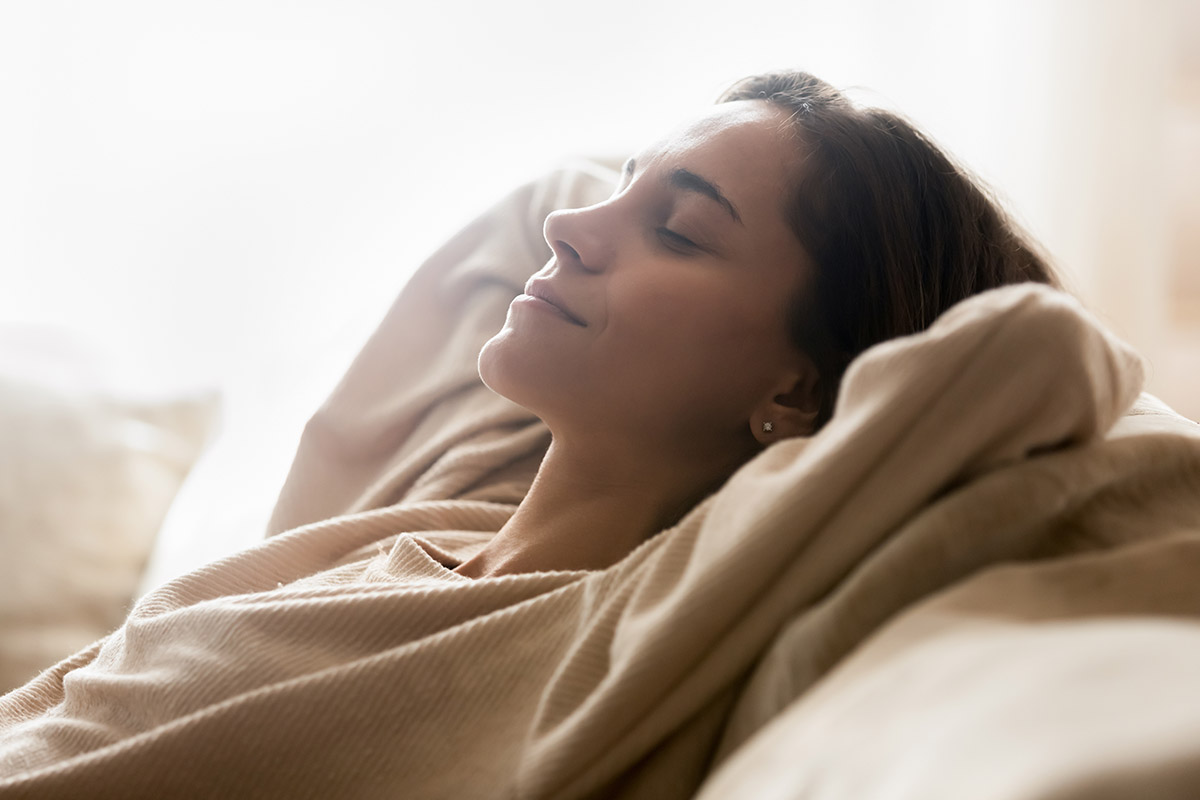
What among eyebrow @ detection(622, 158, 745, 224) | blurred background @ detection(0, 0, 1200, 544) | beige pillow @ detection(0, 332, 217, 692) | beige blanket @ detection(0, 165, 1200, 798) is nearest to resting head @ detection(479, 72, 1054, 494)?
eyebrow @ detection(622, 158, 745, 224)

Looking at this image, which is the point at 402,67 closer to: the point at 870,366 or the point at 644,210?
the point at 644,210

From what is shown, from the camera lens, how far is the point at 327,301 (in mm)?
2102

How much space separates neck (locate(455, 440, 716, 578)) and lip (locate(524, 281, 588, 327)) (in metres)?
0.12

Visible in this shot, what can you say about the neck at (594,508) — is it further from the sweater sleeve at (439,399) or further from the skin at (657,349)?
the sweater sleeve at (439,399)

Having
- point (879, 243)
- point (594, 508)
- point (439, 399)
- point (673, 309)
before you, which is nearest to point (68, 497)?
point (439, 399)

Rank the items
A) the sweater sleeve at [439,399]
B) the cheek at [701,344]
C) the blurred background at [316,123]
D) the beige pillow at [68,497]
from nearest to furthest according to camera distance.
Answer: the cheek at [701,344] < the sweater sleeve at [439,399] < the beige pillow at [68,497] < the blurred background at [316,123]

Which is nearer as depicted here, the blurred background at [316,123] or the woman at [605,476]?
the woman at [605,476]

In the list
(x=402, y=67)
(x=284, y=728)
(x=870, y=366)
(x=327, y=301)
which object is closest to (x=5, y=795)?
(x=284, y=728)

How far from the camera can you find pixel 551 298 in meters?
0.92

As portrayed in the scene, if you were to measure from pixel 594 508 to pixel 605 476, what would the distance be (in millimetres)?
31

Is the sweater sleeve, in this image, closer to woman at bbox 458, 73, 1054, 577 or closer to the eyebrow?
woman at bbox 458, 73, 1054, 577

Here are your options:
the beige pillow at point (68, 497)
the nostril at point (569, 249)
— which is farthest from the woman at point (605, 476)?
the beige pillow at point (68, 497)

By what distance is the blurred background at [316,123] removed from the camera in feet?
6.67

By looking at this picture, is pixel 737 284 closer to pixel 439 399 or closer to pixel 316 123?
pixel 439 399
